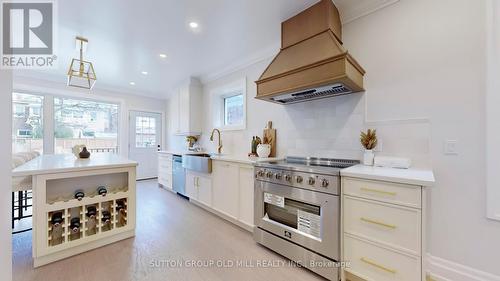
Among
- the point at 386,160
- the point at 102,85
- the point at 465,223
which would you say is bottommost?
the point at 465,223

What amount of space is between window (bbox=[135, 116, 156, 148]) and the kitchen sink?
2.75 m

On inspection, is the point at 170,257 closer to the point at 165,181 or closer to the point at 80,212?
the point at 80,212

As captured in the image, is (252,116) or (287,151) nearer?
Result: (287,151)

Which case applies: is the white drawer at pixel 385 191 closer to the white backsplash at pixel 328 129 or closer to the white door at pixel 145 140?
the white backsplash at pixel 328 129

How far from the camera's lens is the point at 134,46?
2.91m

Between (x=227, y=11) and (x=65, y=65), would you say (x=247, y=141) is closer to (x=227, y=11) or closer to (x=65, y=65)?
(x=227, y=11)

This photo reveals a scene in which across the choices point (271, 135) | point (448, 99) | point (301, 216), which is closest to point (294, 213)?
point (301, 216)

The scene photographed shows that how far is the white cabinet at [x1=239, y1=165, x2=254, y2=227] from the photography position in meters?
2.46

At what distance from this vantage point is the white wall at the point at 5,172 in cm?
73

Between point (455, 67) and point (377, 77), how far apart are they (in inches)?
21.2

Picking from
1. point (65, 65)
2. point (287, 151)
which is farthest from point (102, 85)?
point (287, 151)

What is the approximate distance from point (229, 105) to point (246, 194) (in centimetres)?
216

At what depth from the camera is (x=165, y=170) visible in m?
4.51

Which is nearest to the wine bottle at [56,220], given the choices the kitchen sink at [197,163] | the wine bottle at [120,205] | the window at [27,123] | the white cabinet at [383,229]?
the wine bottle at [120,205]
